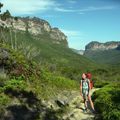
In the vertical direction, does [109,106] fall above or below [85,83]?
below

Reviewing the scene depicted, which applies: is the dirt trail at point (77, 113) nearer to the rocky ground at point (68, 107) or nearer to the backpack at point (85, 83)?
the rocky ground at point (68, 107)

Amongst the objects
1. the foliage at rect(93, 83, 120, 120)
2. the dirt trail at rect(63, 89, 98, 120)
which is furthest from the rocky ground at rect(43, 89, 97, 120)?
the foliage at rect(93, 83, 120, 120)

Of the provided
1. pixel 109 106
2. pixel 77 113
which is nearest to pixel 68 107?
Result: pixel 77 113

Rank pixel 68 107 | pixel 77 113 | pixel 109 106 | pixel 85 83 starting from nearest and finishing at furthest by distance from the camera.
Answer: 1. pixel 109 106
2. pixel 85 83
3. pixel 77 113
4. pixel 68 107

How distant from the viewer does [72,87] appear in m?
29.0

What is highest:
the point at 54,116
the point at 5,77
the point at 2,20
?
the point at 2,20

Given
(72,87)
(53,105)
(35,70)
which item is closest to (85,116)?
(53,105)

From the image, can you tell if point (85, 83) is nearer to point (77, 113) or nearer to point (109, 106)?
point (109, 106)

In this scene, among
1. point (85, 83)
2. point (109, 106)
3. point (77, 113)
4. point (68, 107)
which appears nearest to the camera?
point (109, 106)

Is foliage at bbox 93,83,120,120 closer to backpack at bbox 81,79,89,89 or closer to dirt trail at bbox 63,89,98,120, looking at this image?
dirt trail at bbox 63,89,98,120

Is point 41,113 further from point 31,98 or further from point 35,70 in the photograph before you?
point 35,70

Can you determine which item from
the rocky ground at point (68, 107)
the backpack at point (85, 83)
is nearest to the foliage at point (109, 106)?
the rocky ground at point (68, 107)

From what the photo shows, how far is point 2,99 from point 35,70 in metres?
6.09

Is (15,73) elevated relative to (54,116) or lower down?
elevated
